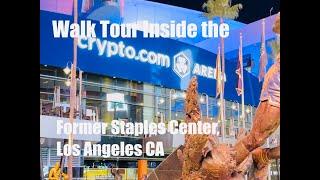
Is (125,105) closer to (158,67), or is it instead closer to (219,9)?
(158,67)

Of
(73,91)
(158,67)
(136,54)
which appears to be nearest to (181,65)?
(158,67)

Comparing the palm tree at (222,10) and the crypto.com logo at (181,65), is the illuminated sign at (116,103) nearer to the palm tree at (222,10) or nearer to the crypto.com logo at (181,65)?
the crypto.com logo at (181,65)

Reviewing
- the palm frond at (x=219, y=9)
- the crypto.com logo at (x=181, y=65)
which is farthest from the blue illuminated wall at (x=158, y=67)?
the palm frond at (x=219, y=9)

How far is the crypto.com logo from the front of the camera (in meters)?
2.93

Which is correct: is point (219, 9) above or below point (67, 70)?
above

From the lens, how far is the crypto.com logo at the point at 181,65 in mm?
2930

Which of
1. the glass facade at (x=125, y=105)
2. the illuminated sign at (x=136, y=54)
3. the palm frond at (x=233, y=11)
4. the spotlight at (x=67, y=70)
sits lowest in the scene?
the glass facade at (x=125, y=105)

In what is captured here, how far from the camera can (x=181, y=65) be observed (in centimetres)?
294

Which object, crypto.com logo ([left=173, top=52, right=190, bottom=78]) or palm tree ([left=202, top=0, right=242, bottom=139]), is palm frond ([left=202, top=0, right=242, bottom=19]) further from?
crypto.com logo ([left=173, top=52, right=190, bottom=78])

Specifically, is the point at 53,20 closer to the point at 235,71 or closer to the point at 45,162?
the point at 45,162

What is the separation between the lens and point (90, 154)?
2887mm

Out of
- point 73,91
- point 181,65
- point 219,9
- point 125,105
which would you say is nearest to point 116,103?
point 125,105

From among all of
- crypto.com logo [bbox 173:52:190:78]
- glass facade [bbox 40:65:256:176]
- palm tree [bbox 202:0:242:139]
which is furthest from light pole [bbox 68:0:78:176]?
palm tree [bbox 202:0:242:139]

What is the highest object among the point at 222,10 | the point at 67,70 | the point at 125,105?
the point at 222,10
